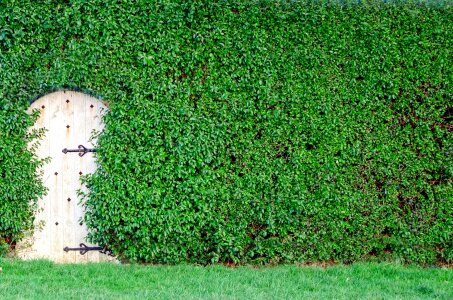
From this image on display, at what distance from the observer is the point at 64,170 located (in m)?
7.24

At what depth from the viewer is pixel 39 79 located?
6957 mm

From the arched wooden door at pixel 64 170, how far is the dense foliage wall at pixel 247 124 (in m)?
0.23

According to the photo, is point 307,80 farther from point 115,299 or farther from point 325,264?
point 115,299

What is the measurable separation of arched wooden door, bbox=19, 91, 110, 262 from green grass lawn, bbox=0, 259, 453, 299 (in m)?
0.51

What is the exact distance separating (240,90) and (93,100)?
1.93 m

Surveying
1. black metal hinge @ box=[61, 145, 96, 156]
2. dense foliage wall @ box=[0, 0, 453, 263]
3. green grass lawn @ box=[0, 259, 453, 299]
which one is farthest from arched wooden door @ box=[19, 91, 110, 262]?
green grass lawn @ box=[0, 259, 453, 299]

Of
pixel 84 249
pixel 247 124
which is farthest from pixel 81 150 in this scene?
pixel 247 124

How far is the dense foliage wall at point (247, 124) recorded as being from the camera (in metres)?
6.93

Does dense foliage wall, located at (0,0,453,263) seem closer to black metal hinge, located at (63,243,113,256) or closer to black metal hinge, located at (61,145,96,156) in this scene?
black metal hinge, located at (63,243,113,256)

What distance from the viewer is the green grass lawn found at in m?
5.60

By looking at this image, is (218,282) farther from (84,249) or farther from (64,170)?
(64,170)

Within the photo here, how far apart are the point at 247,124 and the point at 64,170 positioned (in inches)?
97.1

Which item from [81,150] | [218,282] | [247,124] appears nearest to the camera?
[218,282]

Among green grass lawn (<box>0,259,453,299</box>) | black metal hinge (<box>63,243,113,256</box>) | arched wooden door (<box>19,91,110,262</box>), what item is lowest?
green grass lawn (<box>0,259,453,299</box>)
